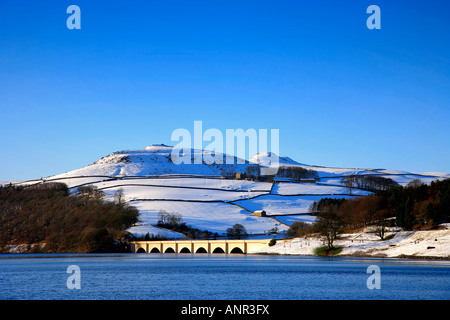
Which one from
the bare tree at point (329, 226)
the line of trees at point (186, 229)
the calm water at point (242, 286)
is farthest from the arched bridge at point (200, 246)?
the calm water at point (242, 286)

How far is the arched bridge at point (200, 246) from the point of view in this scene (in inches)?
5871

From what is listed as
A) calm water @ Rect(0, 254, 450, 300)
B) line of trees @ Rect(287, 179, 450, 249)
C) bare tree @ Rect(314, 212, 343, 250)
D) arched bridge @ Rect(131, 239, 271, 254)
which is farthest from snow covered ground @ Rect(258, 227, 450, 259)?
calm water @ Rect(0, 254, 450, 300)

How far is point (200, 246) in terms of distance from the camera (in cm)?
16475

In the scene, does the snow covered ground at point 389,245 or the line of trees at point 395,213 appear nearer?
the snow covered ground at point 389,245

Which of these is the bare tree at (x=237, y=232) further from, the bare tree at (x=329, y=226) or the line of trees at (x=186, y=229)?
the bare tree at (x=329, y=226)

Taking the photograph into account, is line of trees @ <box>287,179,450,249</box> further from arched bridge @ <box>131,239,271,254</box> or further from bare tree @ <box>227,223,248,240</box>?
bare tree @ <box>227,223,248,240</box>

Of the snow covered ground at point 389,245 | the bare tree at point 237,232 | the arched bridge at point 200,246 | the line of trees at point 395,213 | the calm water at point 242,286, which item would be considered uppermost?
the line of trees at point 395,213

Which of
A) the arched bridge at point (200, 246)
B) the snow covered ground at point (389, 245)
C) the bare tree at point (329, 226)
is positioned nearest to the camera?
the snow covered ground at point (389, 245)

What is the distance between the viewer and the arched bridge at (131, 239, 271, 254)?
5871 inches

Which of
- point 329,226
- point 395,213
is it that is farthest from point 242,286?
point 395,213

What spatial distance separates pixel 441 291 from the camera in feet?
164
